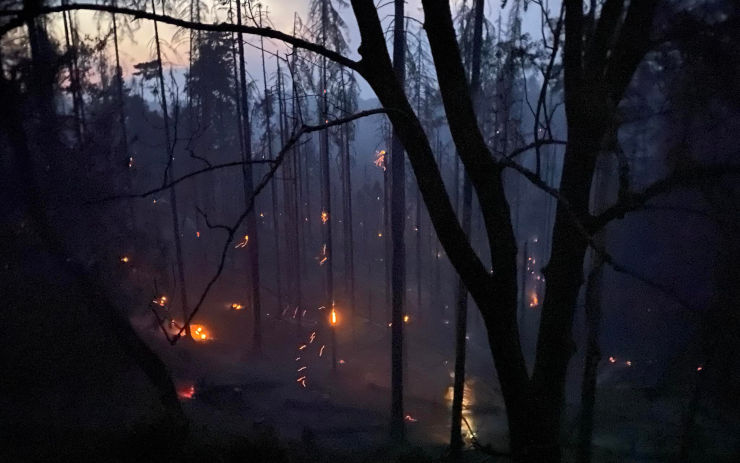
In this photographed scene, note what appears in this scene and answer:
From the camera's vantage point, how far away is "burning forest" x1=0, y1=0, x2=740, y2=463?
95.2 inches

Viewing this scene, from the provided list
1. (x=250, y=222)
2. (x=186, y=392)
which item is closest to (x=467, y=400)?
(x=186, y=392)

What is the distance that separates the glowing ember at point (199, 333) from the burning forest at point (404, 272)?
173mm

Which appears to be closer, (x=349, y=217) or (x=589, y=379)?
(x=589, y=379)

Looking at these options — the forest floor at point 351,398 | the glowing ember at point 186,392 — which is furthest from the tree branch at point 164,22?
the glowing ember at point 186,392

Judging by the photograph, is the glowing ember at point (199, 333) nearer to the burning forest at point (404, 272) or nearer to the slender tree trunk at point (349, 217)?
the burning forest at point (404, 272)

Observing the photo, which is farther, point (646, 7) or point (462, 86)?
point (646, 7)

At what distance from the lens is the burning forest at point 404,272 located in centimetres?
242

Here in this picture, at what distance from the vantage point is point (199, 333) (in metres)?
25.0

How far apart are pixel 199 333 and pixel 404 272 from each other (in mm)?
15065

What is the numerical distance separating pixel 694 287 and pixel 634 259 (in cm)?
598

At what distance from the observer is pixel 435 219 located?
240 centimetres

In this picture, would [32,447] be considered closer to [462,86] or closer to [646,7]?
[462,86]

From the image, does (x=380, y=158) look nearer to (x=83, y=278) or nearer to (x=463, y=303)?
(x=463, y=303)

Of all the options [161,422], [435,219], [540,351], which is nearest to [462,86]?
[435,219]
